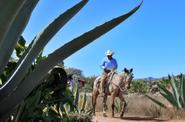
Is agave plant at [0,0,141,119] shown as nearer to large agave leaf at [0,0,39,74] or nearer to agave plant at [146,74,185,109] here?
large agave leaf at [0,0,39,74]

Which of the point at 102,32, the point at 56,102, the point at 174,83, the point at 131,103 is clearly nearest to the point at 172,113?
the point at 174,83

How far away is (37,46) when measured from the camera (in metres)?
3.17

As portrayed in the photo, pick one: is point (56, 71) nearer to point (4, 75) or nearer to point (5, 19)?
point (4, 75)

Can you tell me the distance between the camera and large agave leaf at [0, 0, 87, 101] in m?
3.16

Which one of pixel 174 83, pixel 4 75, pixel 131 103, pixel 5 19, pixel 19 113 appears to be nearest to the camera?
pixel 5 19

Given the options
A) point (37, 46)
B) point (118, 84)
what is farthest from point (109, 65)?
point (37, 46)

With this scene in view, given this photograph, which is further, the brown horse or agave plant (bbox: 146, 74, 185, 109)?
the brown horse

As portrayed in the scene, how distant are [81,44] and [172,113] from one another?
479 inches

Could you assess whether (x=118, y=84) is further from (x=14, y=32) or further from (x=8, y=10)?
(x=8, y=10)

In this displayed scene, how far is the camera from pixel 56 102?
4.16 metres

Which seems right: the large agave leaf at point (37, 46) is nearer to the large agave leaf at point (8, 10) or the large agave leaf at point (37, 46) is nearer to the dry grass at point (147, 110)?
the large agave leaf at point (8, 10)

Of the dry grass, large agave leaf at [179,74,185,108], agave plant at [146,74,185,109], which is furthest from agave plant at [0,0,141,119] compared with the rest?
agave plant at [146,74,185,109]

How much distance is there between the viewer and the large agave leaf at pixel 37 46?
3158 mm

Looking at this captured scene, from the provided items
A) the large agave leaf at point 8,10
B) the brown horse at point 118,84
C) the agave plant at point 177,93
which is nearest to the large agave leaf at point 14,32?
the large agave leaf at point 8,10
